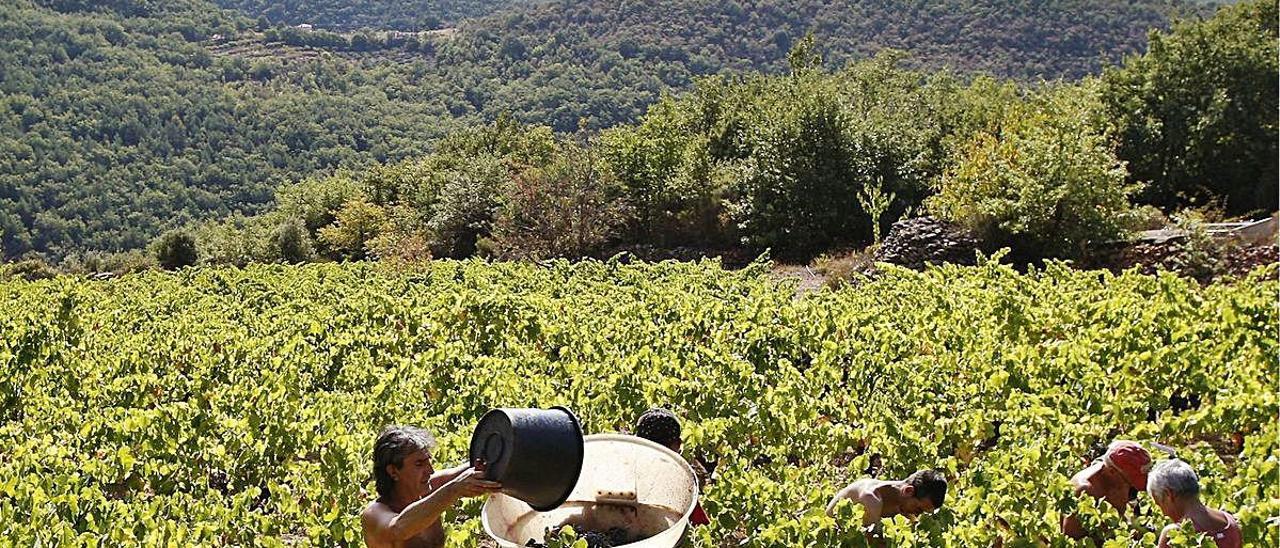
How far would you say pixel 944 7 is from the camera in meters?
90.0

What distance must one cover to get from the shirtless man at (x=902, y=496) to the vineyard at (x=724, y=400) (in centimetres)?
13

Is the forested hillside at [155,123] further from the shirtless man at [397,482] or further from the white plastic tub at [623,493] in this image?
the shirtless man at [397,482]

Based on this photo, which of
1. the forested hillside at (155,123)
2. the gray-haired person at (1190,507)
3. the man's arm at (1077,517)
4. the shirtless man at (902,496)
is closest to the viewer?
the gray-haired person at (1190,507)

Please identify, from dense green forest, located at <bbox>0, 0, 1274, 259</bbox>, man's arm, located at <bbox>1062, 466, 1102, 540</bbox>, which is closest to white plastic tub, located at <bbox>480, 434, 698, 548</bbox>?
man's arm, located at <bbox>1062, 466, 1102, 540</bbox>

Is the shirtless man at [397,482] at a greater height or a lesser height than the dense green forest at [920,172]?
greater

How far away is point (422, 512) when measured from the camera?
3.61 m

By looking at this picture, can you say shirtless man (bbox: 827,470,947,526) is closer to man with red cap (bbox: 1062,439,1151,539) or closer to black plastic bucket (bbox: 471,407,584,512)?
A: man with red cap (bbox: 1062,439,1151,539)

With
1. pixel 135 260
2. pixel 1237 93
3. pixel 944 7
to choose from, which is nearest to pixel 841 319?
pixel 1237 93

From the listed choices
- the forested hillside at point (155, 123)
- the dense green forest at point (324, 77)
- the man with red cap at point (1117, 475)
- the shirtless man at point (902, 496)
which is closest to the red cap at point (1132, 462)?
the man with red cap at point (1117, 475)

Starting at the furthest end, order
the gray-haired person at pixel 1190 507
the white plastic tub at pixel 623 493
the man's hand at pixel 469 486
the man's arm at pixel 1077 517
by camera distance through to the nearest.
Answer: the white plastic tub at pixel 623 493 → the man's arm at pixel 1077 517 → the gray-haired person at pixel 1190 507 → the man's hand at pixel 469 486

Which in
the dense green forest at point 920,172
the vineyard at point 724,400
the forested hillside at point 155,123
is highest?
the vineyard at point 724,400

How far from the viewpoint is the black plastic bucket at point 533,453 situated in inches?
142

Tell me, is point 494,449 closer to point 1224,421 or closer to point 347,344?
point 1224,421

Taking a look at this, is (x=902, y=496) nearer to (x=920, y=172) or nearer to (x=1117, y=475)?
(x=1117, y=475)
